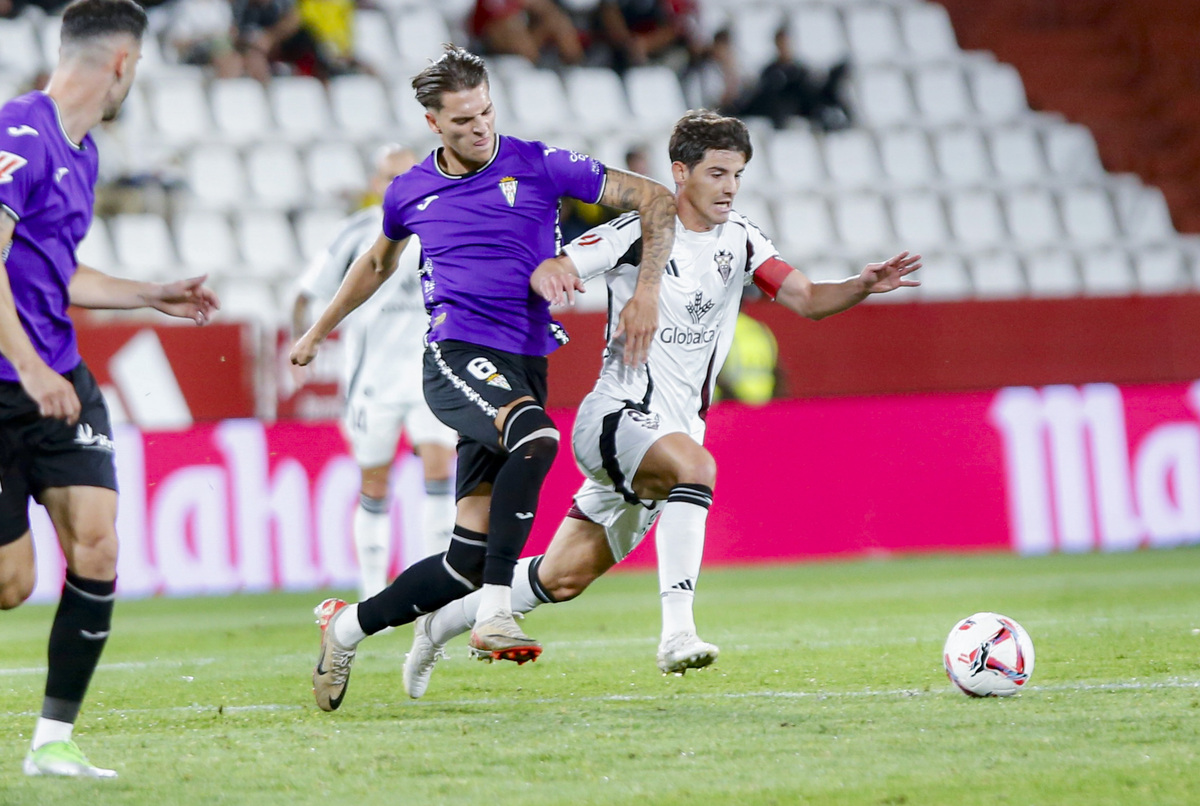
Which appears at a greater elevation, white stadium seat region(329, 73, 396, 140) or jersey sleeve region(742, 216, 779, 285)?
white stadium seat region(329, 73, 396, 140)

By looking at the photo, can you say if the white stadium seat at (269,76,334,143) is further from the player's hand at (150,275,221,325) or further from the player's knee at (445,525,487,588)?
the player's hand at (150,275,221,325)

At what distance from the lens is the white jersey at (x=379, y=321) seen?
8.57 meters

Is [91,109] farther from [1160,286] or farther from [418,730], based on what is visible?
[1160,286]

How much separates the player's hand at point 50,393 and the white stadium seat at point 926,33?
15343 mm

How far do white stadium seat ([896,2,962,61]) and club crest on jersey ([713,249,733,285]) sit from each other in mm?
13001

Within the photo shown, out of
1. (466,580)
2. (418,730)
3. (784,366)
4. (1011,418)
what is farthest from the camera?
(784,366)

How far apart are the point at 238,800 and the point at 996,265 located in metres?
13.1

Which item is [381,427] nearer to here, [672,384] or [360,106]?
[672,384]

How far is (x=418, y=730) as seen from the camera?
207 inches

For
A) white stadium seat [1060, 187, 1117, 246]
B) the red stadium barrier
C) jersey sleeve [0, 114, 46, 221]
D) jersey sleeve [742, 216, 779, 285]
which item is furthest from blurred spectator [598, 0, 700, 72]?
jersey sleeve [0, 114, 46, 221]

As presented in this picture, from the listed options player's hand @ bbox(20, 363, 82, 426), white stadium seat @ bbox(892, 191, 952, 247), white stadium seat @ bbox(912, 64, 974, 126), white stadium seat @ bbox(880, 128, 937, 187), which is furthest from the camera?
white stadium seat @ bbox(912, 64, 974, 126)

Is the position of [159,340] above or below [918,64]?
below

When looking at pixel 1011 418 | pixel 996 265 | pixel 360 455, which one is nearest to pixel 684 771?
pixel 360 455

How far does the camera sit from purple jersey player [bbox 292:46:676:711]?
5.60 meters
